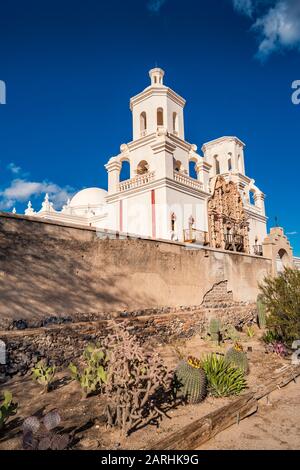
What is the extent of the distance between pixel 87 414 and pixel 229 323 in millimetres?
9836

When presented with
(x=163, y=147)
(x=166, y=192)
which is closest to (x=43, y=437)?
(x=166, y=192)

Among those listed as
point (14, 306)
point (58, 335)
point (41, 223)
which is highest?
point (41, 223)

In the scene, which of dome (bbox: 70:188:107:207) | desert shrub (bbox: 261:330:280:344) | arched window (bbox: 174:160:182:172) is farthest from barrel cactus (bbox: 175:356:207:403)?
dome (bbox: 70:188:107:207)

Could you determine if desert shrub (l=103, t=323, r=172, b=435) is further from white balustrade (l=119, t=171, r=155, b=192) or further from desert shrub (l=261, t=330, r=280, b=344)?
white balustrade (l=119, t=171, r=155, b=192)

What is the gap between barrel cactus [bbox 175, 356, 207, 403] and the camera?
5410 mm

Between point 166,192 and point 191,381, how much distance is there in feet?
50.0

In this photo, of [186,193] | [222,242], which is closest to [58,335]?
[186,193]

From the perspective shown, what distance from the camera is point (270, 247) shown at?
60.3 ft

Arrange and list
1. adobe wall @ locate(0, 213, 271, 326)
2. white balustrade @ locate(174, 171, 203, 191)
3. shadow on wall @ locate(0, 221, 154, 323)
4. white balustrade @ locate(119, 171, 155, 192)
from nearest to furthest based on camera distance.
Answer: shadow on wall @ locate(0, 221, 154, 323)
adobe wall @ locate(0, 213, 271, 326)
white balustrade @ locate(119, 171, 155, 192)
white balustrade @ locate(174, 171, 203, 191)

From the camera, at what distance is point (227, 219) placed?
24.5 metres

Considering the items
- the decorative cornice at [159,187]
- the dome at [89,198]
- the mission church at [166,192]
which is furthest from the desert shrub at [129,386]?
the dome at [89,198]

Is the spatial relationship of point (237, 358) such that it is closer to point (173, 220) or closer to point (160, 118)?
point (173, 220)

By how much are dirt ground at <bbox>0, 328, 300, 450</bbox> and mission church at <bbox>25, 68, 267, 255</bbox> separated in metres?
12.7
